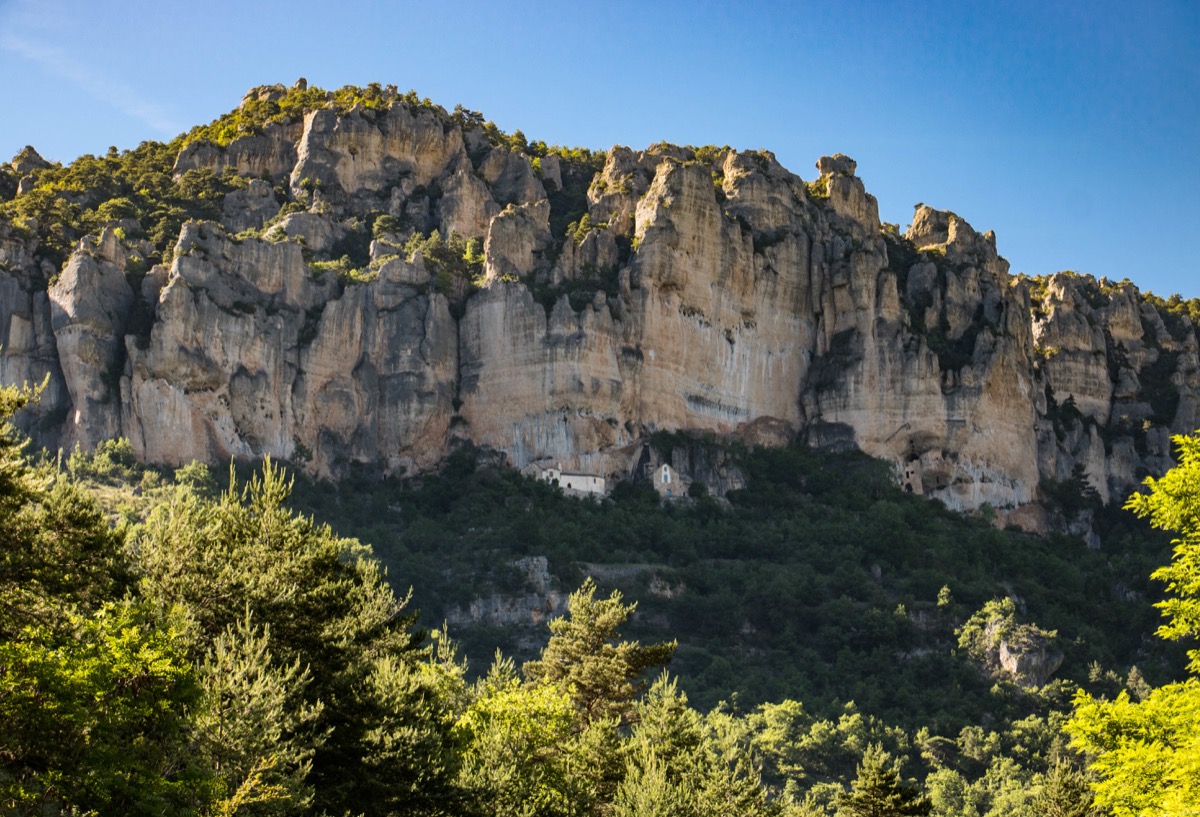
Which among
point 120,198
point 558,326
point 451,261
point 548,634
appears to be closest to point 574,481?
point 558,326

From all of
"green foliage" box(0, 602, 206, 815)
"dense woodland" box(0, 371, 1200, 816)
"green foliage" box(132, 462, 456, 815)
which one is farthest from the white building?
"green foliage" box(0, 602, 206, 815)

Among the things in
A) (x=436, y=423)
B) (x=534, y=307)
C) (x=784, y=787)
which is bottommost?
(x=784, y=787)

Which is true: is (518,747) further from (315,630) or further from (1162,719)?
(1162,719)

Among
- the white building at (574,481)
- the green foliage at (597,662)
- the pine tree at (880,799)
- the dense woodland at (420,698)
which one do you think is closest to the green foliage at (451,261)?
the white building at (574,481)

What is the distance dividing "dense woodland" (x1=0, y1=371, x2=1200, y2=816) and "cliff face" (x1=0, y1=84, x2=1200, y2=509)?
8.22 meters

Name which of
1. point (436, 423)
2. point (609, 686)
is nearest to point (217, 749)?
point (609, 686)

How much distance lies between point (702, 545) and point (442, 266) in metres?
20.2

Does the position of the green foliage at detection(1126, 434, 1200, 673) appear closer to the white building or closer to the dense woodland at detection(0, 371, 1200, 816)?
the dense woodland at detection(0, 371, 1200, 816)

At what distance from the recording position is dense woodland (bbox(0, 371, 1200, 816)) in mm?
21156

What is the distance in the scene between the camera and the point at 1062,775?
43.3 meters

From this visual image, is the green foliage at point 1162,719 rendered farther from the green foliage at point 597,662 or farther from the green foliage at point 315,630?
the green foliage at point 597,662

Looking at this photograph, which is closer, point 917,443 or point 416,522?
point 416,522

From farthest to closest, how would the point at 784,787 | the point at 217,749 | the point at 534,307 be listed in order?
the point at 534,307 < the point at 784,787 < the point at 217,749

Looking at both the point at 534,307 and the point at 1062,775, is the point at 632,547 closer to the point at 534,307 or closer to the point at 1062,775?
the point at 534,307
